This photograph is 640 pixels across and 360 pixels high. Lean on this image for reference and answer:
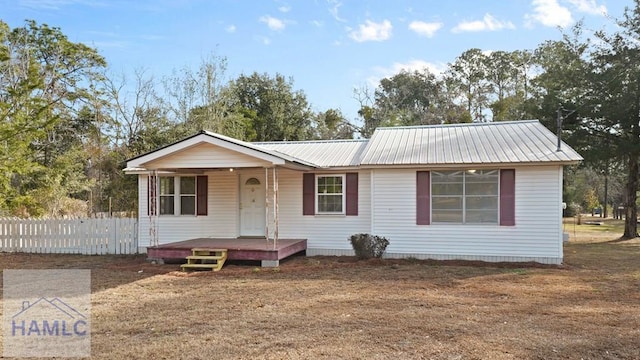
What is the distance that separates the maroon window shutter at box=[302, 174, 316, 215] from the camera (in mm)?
12359

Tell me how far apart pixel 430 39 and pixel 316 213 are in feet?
37.1

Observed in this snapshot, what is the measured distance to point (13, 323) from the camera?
5695 millimetres

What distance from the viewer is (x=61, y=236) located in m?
13.1

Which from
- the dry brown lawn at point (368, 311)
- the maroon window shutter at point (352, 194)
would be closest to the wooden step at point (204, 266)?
the dry brown lawn at point (368, 311)

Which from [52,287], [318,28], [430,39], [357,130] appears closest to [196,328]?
[52,287]

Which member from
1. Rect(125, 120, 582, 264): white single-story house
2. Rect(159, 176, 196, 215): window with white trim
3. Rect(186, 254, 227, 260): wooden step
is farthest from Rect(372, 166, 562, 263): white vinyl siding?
Rect(159, 176, 196, 215): window with white trim

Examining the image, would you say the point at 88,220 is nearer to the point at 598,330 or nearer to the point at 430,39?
the point at 598,330

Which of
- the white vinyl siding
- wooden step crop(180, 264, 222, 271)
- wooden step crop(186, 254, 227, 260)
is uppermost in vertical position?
the white vinyl siding

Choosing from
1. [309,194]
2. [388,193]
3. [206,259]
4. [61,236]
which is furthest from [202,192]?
[388,193]

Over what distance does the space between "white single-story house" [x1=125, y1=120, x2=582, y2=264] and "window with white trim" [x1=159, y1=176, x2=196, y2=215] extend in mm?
30

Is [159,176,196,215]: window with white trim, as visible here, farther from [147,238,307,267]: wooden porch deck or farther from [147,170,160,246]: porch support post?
[147,238,307,267]: wooden porch deck

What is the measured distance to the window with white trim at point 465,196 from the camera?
10945mm

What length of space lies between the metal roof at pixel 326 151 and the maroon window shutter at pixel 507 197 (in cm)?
372

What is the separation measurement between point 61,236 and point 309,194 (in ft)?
25.0
